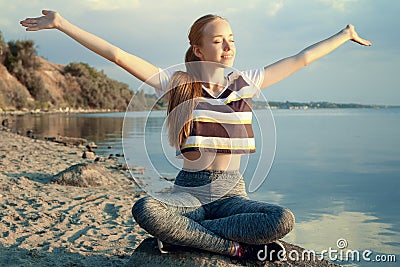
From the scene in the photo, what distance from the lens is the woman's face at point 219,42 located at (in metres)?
3.07

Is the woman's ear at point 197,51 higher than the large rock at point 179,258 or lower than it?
higher

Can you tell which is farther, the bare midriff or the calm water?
the calm water

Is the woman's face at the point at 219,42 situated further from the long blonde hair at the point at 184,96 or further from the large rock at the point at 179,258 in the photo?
the large rock at the point at 179,258

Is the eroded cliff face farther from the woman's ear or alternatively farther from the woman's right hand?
the woman's ear

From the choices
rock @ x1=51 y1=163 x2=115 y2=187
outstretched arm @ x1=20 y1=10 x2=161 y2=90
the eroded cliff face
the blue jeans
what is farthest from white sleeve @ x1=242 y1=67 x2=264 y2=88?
the eroded cliff face

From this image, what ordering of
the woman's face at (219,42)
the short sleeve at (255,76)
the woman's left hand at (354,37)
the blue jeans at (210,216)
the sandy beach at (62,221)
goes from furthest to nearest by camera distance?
the sandy beach at (62,221) < the woman's left hand at (354,37) < the short sleeve at (255,76) < the woman's face at (219,42) < the blue jeans at (210,216)

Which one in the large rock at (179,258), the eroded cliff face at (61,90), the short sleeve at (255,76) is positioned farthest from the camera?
the eroded cliff face at (61,90)

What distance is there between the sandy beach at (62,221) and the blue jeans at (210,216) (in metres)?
1.32

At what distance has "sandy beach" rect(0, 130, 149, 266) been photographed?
4117mm

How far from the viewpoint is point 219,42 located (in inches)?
121

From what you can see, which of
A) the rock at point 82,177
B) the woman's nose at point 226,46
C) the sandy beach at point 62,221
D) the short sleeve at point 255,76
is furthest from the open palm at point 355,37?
the rock at point 82,177

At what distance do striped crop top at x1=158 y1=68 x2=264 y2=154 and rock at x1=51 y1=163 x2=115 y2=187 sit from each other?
518cm

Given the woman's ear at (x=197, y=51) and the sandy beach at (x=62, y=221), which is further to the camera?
the sandy beach at (x=62, y=221)

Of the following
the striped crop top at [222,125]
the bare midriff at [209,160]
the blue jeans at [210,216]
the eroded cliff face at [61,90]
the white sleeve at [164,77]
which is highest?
the eroded cliff face at [61,90]
